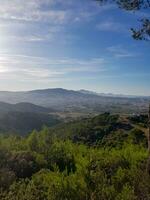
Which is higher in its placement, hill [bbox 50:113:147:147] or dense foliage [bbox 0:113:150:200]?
dense foliage [bbox 0:113:150:200]

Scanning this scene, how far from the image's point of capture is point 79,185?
694 inches

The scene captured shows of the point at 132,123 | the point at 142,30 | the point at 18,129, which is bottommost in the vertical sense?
the point at 18,129

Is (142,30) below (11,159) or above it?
above

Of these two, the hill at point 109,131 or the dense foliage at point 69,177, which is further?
the hill at point 109,131

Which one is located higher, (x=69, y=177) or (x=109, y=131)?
(x=69, y=177)

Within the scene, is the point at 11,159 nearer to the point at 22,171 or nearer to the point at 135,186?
the point at 22,171

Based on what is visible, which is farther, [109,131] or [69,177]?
[109,131]

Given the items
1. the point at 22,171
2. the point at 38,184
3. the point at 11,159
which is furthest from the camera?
the point at 11,159

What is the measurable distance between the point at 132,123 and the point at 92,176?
256 ft

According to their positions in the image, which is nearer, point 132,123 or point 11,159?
point 11,159

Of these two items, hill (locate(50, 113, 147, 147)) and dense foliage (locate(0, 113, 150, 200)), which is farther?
hill (locate(50, 113, 147, 147))

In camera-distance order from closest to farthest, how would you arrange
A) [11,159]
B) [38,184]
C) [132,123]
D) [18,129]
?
[38,184], [11,159], [132,123], [18,129]

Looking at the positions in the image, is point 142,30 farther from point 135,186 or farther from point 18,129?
point 18,129

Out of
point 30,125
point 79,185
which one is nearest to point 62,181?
point 79,185
